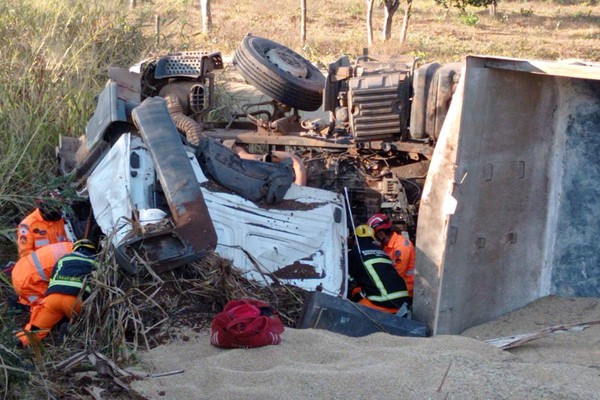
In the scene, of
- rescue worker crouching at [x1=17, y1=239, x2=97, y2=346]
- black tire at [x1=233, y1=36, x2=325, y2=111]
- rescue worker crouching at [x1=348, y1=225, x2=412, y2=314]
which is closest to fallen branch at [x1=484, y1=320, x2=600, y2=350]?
rescue worker crouching at [x1=348, y1=225, x2=412, y2=314]

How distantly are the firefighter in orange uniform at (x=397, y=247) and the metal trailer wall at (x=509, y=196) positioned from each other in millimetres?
796

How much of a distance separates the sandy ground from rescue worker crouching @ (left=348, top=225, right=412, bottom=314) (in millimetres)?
913

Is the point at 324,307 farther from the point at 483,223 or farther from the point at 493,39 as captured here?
the point at 493,39

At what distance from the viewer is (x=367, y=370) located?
12.7ft

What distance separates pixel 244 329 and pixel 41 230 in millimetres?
2507

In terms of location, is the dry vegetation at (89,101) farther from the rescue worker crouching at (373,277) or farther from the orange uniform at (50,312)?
the rescue worker crouching at (373,277)

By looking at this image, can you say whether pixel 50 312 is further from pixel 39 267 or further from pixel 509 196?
pixel 509 196

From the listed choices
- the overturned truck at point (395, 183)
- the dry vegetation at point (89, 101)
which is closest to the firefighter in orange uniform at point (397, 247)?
the overturned truck at point (395, 183)

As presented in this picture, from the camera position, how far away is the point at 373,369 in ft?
12.7

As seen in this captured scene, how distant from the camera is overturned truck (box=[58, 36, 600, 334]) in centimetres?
484

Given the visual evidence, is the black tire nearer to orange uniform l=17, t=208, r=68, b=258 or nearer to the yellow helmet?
the yellow helmet

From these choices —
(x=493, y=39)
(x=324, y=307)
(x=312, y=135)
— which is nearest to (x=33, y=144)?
(x=312, y=135)

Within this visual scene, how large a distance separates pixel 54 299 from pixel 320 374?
1790 mm

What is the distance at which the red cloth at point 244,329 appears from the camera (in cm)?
410
